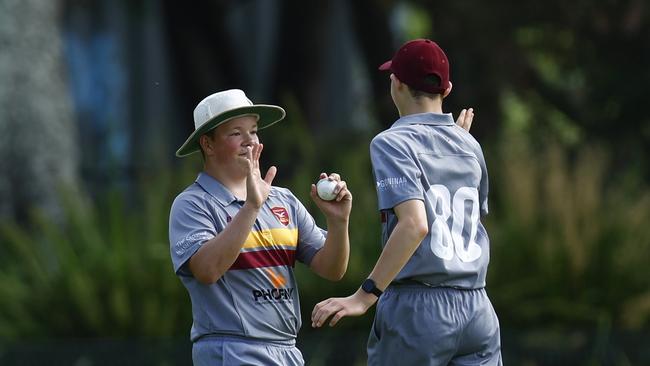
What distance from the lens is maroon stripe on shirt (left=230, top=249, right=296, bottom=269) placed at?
4.98 m

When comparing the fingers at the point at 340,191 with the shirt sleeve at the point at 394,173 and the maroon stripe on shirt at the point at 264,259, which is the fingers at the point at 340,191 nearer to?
the shirt sleeve at the point at 394,173

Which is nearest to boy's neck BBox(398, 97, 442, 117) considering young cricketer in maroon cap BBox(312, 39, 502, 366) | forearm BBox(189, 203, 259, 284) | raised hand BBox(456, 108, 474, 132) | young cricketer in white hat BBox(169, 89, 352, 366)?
young cricketer in maroon cap BBox(312, 39, 502, 366)

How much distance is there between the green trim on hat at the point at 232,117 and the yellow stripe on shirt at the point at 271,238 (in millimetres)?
432

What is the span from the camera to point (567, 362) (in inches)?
379

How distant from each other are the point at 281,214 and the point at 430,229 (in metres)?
0.56

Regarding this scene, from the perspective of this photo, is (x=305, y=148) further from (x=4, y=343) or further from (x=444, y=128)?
(x=444, y=128)

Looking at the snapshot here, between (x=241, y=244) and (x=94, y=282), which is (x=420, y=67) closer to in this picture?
(x=241, y=244)

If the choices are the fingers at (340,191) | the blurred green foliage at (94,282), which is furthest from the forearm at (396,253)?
the blurred green foliage at (94,282)

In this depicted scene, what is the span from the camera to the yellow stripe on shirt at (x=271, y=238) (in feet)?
16.4

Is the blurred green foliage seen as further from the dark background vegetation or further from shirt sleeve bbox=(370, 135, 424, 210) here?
shirt sleeve bbox=(370, 135, 424, 210)

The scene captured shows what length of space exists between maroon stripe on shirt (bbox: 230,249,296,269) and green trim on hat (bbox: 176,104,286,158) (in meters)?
0.50

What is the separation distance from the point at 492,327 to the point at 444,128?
2.53 feet

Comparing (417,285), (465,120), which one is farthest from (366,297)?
(465,120)

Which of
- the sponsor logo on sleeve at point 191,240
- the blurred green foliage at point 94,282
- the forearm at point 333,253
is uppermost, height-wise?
the sponsor logo on sleeve at point 191,240
